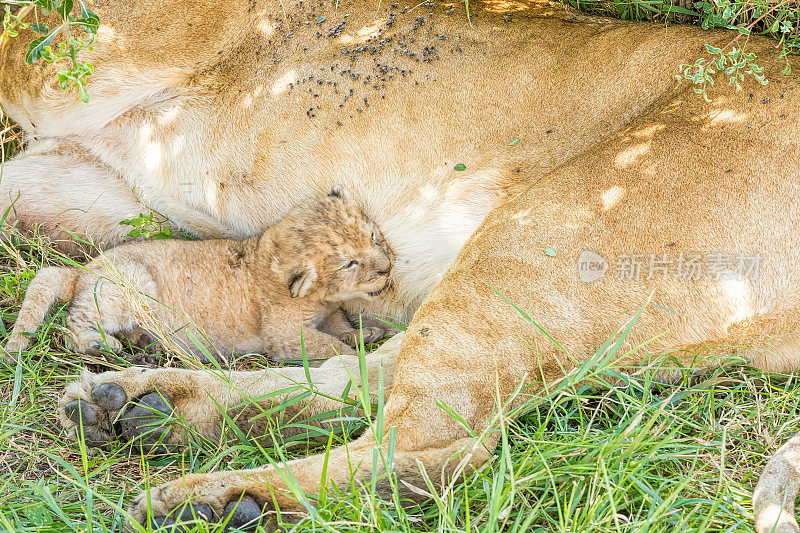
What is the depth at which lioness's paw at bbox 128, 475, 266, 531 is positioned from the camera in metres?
2.12

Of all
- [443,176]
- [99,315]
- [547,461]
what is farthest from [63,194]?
[547,461]

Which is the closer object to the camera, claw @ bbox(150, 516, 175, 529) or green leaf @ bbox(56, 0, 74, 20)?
claw @ bbox(150, 516, 175, 529)

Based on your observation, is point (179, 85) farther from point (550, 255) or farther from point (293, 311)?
point (550, 255)

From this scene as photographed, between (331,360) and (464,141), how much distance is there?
993 millimetres

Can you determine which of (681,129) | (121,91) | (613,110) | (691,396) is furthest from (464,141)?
(121,91)

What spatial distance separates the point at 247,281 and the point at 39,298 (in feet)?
2.66

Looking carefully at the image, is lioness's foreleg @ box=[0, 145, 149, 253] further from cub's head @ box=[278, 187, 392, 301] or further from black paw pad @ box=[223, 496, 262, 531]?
black paw pad @ box=[223, 496, 262, 531]

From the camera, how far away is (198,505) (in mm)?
2150

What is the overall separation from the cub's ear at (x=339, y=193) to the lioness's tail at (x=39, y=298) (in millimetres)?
1105

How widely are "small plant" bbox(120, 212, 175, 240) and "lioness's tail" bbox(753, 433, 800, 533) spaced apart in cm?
264

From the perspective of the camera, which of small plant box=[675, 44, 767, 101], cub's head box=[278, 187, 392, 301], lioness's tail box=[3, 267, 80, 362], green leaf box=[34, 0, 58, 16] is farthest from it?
cub's head box=[278, 187, 392, 301]

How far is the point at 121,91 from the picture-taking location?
334 cm

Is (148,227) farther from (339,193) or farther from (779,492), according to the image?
(779,492)

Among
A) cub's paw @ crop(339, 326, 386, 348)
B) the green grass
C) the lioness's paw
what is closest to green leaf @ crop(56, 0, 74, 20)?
the green grass
